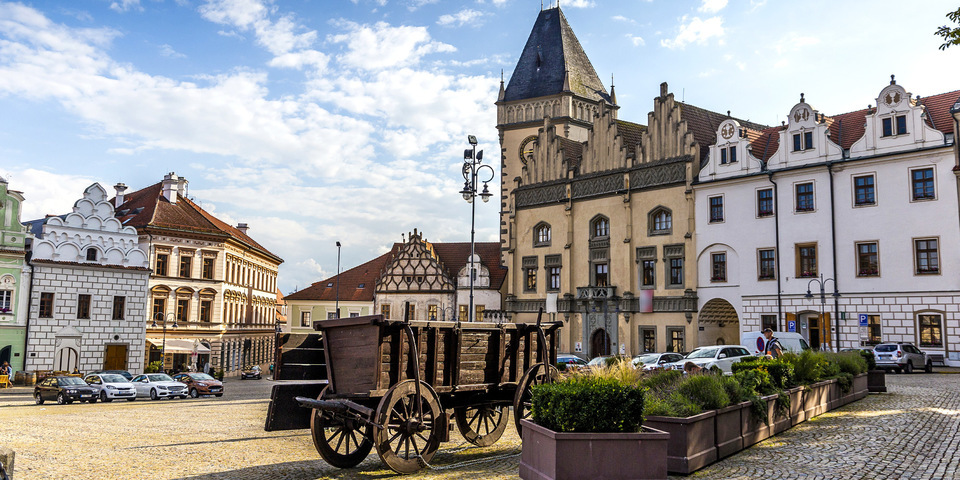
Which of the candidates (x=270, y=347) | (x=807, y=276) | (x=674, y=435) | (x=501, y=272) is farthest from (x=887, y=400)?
(x=270, y=347)

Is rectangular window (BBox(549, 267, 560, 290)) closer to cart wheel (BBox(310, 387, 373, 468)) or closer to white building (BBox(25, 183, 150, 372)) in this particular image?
white building (BBox(25, 183, 150, 372))

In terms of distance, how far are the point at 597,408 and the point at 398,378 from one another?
9.53 feet

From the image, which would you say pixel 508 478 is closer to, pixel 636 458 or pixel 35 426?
pixel 636 458

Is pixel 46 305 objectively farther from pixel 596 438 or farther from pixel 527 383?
pixel 596 438

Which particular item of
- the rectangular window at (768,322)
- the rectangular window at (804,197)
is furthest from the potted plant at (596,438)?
the rectangular window at (804,197)

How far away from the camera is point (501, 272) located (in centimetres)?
5594

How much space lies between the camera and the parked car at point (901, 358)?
102 feet

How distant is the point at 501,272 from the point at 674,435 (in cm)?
4557

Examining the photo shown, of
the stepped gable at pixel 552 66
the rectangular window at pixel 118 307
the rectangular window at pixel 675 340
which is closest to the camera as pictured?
the rectangular window at pixel 675 340

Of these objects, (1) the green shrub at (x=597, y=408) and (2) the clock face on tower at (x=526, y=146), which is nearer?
(1) the green shrub at (x=597, y=408)

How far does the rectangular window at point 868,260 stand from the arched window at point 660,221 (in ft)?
34.3

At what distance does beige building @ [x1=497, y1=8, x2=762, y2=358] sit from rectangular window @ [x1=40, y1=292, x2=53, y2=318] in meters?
28.8

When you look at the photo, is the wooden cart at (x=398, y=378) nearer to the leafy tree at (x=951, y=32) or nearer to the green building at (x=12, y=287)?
the leafy tree at (x=951, y=32)

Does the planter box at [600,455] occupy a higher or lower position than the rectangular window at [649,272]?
lower
